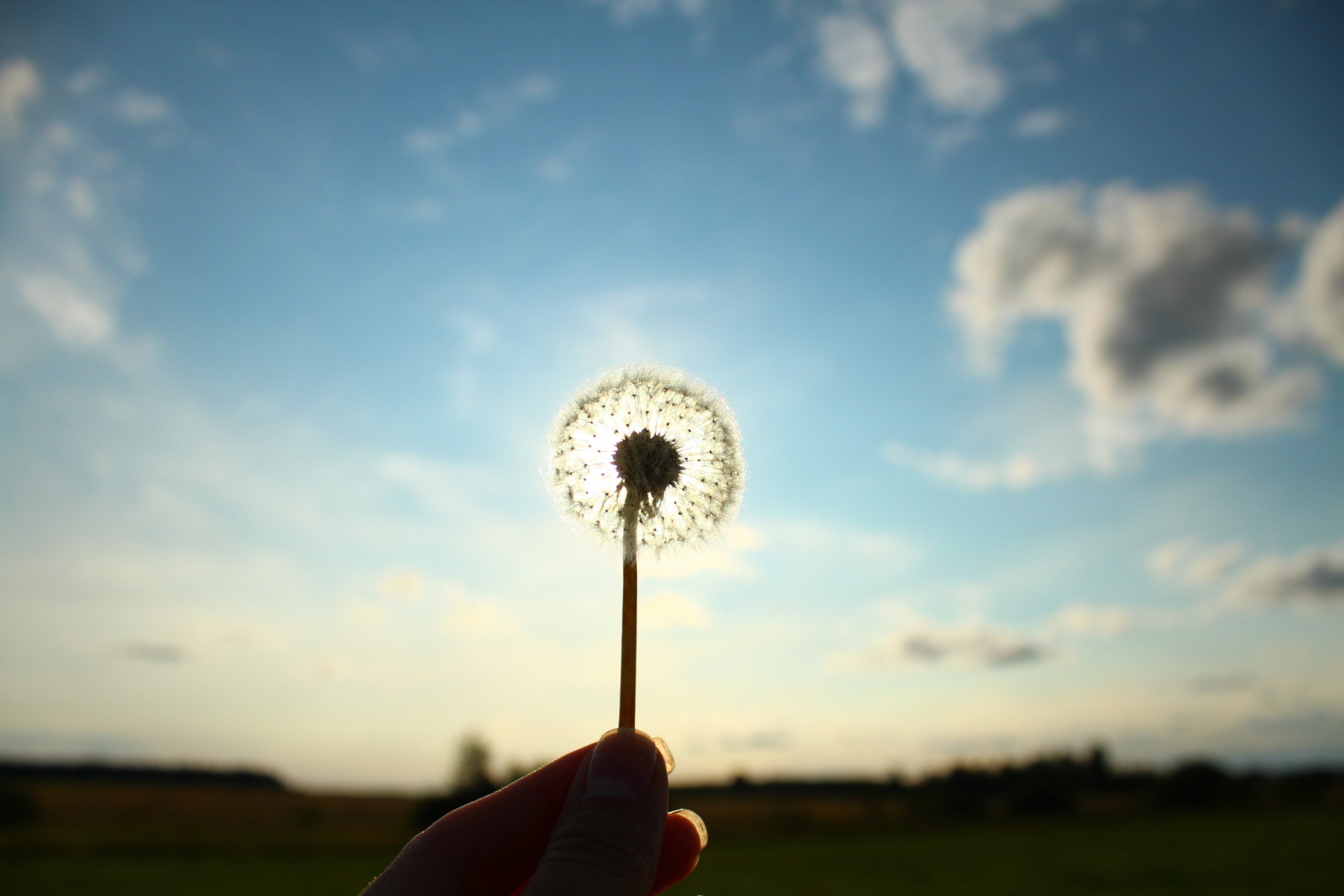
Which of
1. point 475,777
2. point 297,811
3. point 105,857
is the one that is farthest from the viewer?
point 297,811

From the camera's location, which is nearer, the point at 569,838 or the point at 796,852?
the point at 569,838

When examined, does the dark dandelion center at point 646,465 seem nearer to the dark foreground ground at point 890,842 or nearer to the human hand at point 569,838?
the human hand at point 569,838

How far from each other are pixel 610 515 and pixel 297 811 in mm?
89220

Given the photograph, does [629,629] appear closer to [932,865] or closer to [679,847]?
[679,847]

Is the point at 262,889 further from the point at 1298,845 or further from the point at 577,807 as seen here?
the point at 1298,845

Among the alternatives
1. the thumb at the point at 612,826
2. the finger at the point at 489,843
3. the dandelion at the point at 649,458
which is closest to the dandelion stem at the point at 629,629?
the thumb at the point at 612,826

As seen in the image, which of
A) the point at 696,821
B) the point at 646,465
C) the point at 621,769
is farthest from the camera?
the point at 696,821

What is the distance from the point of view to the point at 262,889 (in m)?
43.0

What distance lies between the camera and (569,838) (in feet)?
11.2

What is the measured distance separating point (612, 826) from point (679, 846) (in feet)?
3.20

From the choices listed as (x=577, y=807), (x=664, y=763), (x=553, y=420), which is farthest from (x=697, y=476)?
(x=577, y=807)

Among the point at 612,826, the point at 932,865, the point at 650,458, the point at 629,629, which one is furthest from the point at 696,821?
the point at 932,865

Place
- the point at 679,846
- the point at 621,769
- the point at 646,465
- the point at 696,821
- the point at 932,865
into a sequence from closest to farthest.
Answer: the point at 621,769 < the point at 646,465 < the point at 679,846 < the point at 696,821 < the point at 932,865

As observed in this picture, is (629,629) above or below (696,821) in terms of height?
above
